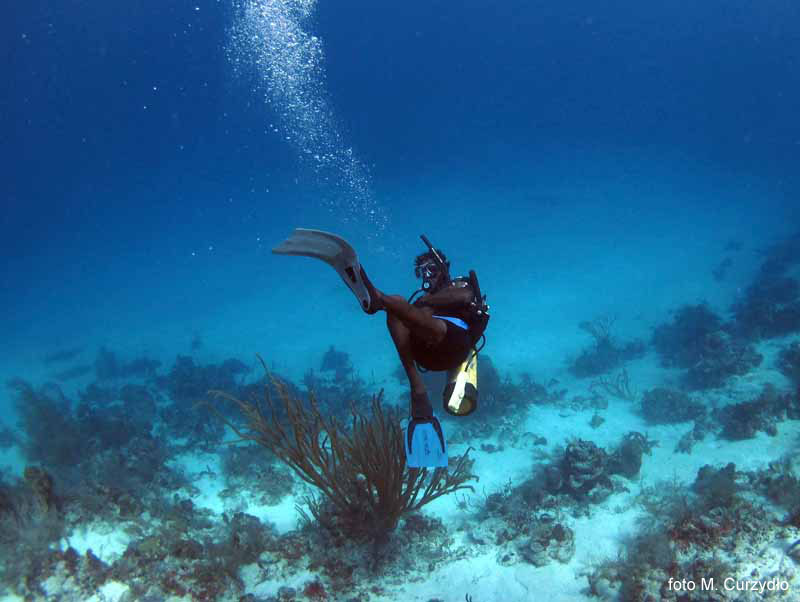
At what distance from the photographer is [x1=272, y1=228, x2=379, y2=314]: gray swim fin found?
3184 millimetres

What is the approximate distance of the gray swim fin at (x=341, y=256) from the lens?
10.4 feet

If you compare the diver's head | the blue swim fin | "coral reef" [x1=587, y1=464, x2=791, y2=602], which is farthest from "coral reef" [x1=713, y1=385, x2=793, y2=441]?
the diver's head

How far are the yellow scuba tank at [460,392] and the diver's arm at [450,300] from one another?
64 centimetres

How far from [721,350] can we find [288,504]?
1198cm

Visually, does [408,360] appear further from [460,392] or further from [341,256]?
[341,256]

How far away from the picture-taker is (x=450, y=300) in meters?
3.72

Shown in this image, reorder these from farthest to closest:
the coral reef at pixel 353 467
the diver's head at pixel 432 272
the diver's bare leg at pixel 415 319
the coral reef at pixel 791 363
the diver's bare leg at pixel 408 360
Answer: the coral reef at pixel 791 363 → the coral reef at pixel 353 467 → the diver's head at pixel 432 272 → the diver's bare leg at pixel 408 360 → the diver's bare leg at pixel 415 319

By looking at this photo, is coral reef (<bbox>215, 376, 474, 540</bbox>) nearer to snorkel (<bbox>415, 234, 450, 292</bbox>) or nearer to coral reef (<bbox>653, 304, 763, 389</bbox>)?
snorkel (<bbox>415, 234, 450, 292</bbox>)

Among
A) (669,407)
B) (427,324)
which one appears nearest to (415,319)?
(427,324)

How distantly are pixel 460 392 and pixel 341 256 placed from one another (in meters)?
1.77

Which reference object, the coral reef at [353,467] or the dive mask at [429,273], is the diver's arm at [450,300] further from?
the coral reef at [353,467]

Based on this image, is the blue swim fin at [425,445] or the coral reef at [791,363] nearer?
the blue swim fin at [425,445]

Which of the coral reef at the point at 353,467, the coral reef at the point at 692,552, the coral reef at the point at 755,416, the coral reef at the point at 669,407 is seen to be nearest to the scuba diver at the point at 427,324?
the coral reef at the point at 353,467

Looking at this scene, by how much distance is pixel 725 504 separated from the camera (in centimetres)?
489
